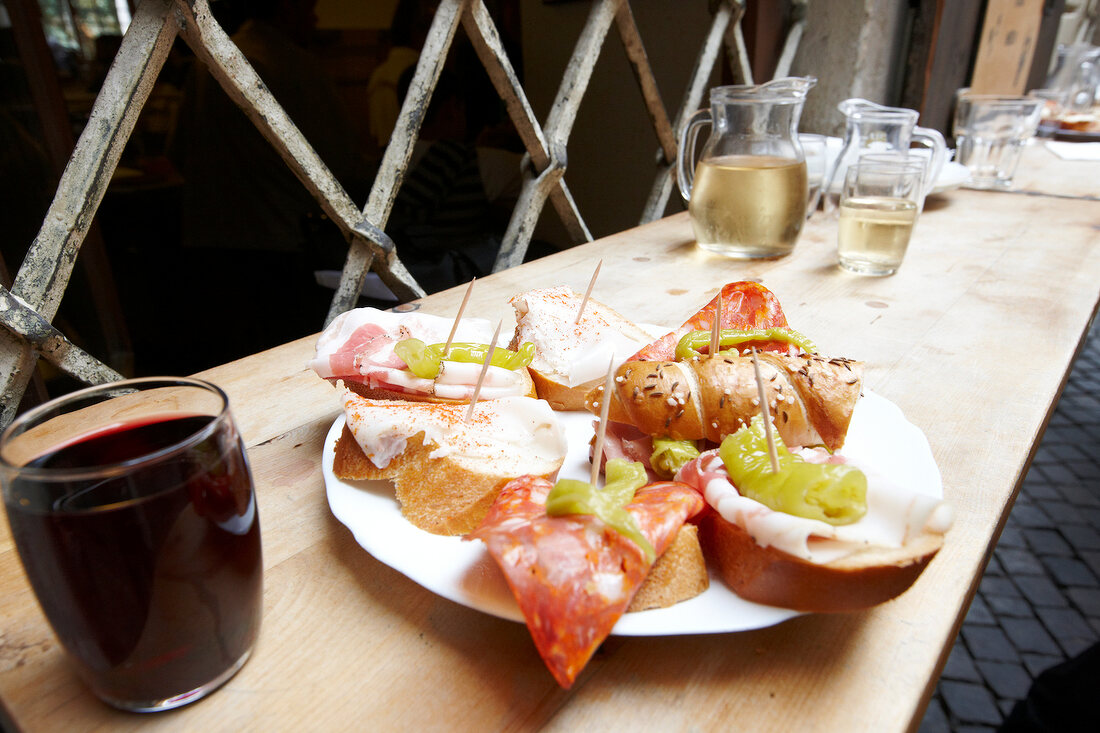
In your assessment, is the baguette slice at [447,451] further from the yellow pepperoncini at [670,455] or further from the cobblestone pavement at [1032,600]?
the cobblestone pavement at [1032,600]

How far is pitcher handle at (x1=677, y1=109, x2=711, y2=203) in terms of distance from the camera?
1.93 metres

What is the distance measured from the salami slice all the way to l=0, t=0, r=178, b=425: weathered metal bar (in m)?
1.20

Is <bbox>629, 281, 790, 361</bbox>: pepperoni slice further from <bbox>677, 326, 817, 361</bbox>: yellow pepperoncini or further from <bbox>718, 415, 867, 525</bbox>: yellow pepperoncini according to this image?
<bbox>718, 415, 867, 525</bbox>: yellow pepperoncini

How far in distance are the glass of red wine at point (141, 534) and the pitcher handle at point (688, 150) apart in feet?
5.45

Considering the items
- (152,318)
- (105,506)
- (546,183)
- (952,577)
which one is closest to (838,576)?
(952,577)

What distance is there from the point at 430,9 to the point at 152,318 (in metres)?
2.28

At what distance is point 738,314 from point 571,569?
28.7 inches

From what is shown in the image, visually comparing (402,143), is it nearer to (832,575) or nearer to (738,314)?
(738,314)

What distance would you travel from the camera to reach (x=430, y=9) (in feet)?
12.5

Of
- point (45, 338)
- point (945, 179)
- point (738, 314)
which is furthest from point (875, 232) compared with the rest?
point (45, 338)

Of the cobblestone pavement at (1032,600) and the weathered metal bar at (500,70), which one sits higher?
the weathered metal bar at (500,70)

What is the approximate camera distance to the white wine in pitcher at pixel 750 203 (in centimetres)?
180

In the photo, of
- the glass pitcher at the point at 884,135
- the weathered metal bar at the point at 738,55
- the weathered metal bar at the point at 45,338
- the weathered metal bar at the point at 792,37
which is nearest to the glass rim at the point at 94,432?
the weathered metal bar at the point at 45,338

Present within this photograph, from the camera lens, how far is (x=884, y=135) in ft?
7.09
